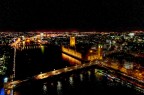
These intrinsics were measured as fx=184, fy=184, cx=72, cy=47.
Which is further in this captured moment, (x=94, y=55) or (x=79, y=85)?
(x=94, y=55)

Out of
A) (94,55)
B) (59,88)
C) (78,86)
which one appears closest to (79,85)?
(78,86)

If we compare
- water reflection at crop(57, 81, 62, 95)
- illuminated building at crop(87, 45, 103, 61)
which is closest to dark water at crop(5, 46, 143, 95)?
water reflection at crop(57, 81, 62, 95)

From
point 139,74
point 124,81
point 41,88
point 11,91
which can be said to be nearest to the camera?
point 11,91

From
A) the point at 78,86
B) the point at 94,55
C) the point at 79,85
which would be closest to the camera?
the point at 78,86

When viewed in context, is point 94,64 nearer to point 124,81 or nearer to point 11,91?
point 124,81

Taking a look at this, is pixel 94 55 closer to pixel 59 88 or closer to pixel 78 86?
pixel 78 86

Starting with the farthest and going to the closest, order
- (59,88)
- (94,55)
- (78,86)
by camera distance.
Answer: (94,55) < (78,86) < (59,88)

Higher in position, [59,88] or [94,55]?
[94,55]

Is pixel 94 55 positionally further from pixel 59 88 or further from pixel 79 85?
pixel 59 88

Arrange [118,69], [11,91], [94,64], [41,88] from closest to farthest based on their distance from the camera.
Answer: [11,91] < [41,88] < [118,69] < [94,64]

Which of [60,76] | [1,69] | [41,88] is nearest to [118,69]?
[60,76]

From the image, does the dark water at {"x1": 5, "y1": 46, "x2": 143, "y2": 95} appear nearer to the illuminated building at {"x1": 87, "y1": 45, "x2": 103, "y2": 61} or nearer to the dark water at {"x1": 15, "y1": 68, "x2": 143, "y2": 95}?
the dark water at {"x1": 15, "y1": 68, "x2": 143, "y2": 95}
